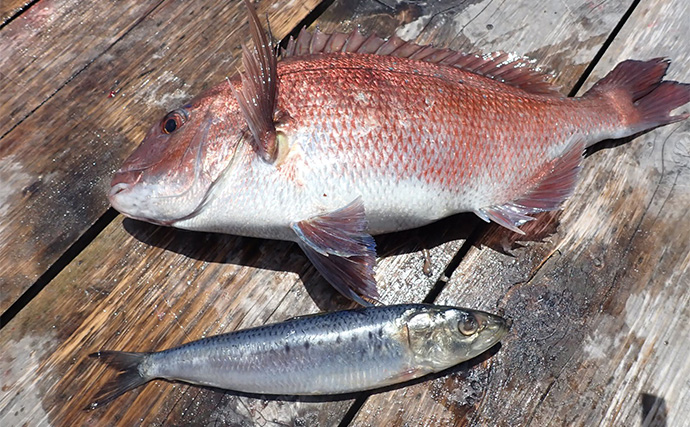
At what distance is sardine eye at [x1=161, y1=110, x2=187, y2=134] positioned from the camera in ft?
5.71

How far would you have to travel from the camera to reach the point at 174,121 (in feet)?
5.74

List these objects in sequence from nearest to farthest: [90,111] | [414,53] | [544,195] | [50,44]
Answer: [544,195] → [414,53] → [90,111] → [50,44]

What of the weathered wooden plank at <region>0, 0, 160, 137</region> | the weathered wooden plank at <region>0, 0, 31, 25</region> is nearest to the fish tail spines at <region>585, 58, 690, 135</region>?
the weathered wooden plank at <region>0, 0, 160, 137</region>

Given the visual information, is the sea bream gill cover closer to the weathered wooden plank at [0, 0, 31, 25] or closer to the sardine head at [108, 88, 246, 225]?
the sardine head at [108, 88, 246, 225]

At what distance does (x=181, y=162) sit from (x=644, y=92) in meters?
1.81

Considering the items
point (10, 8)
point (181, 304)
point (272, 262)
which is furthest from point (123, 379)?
point (10, 8)

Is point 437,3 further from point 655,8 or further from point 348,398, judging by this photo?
point 348,398

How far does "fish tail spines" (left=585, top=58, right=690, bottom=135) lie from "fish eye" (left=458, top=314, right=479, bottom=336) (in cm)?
105

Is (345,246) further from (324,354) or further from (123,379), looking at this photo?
(123,379)

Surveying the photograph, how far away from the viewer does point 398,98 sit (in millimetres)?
A: 1724

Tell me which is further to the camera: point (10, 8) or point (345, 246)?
point (10, 8)

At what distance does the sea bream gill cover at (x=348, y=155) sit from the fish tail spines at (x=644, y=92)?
161mm

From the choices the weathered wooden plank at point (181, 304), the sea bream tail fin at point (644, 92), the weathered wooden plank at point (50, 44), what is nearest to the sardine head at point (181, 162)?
the weathered wooden plank at point (181, 304)

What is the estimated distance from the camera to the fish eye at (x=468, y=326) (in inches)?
64.5
